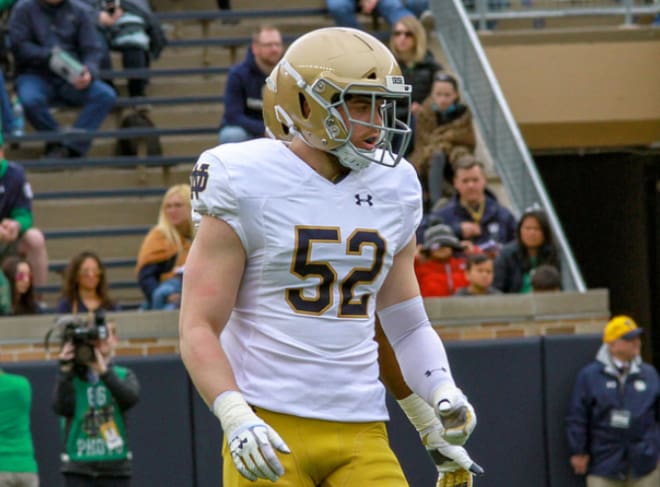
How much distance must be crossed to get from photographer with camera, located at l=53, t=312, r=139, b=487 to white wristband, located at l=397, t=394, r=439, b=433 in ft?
12.2

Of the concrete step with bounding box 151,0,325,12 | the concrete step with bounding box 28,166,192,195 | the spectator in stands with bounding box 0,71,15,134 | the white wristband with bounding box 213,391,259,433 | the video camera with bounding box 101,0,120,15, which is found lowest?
the white wristband with bounding box 213,391,259,433

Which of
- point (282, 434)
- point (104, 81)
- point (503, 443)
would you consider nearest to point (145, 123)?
point (104, 81)

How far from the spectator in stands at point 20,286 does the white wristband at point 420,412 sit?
5.06 m

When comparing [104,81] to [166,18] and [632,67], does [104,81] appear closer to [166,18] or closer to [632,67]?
[166,18]

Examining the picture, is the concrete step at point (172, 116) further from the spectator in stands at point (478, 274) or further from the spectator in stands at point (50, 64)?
the spectator in stands at point (478, 274)

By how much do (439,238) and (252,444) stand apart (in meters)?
5.49

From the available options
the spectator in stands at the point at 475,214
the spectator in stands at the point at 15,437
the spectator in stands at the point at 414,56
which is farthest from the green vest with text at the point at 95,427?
the spectator in stands at the point at 414,56

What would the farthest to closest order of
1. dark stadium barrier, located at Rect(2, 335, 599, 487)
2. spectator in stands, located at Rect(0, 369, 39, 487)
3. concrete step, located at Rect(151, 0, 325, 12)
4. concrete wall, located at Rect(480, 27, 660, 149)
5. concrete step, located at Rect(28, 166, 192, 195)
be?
concrete wall, located at Rect(480, 27, 660, 149), concrete step, located at Rect(151, 0, 325, 12), concrete step, located at Rect(28, 166, 192, 195), dark stadium barrier, located at Rect(2, 335, 599, 487), spectator in stands, located at Rect(0, 369, 39, 487)

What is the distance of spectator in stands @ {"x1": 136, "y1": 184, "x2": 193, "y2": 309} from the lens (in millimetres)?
9422

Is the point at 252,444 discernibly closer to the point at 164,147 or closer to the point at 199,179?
the point at 199,179

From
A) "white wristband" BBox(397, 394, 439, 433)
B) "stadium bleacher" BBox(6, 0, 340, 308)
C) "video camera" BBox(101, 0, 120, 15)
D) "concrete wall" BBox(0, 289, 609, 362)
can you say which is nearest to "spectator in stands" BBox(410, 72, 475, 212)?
"concrete wall" BBox(0, 289, 609, 362)

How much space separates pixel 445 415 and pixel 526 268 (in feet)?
18.0

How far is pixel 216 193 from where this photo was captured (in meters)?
3.96

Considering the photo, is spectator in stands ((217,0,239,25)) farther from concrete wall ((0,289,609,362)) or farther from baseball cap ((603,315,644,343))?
baseball cap ((603,315,644,343))
